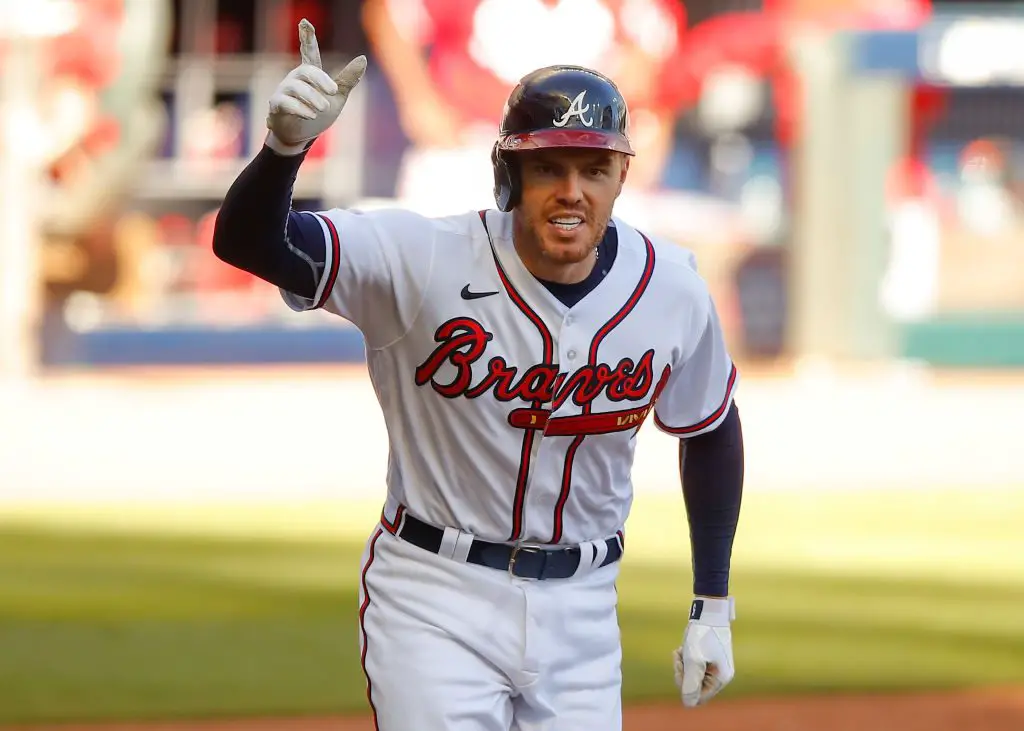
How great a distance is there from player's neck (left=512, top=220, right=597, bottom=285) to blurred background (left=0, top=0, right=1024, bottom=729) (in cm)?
264

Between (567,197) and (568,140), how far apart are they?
0.32 ft

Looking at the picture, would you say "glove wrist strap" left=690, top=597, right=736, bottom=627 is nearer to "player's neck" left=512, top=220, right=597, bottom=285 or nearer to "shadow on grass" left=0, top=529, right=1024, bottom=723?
"player's neck" left=512, top=220, right=597, bottom=285

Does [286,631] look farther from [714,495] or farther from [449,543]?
[449,543]

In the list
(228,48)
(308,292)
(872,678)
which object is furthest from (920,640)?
(228,48)

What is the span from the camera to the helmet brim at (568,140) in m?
2.73

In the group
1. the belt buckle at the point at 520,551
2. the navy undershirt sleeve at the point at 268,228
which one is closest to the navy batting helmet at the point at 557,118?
the navy undershirt sleeve at the point at 268,228

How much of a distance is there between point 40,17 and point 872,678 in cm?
1359

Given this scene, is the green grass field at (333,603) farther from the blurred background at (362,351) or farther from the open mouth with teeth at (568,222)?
the open mouth with teeth at (568,222)

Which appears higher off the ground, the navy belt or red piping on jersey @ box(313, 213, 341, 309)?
red piping on jersey @ box(313, 213, 341, 309)

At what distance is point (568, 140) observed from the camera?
8.95ft

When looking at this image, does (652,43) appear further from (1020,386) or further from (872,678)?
(872,678)

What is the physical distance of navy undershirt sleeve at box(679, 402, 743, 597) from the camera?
3184 mm

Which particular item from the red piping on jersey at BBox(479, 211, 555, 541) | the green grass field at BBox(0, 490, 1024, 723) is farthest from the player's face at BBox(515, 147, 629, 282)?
the green grass field at BBox(0, 490, 1024, 723)

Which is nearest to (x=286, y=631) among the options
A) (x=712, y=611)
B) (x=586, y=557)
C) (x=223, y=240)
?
(x=712, y=611)
